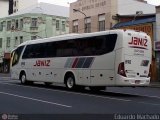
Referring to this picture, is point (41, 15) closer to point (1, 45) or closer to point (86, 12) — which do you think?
point (1, 45)

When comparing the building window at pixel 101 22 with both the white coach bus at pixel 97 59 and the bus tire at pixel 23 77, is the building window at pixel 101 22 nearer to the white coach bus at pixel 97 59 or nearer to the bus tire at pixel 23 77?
the bus tire at pixel 23 77

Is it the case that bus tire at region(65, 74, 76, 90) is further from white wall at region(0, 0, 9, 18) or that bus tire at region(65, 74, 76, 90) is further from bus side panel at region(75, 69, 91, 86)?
white wall at region(0, 0, 9, 18)

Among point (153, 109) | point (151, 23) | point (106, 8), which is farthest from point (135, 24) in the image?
point (153, 109)

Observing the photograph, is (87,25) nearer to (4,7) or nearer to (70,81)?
(70,81)

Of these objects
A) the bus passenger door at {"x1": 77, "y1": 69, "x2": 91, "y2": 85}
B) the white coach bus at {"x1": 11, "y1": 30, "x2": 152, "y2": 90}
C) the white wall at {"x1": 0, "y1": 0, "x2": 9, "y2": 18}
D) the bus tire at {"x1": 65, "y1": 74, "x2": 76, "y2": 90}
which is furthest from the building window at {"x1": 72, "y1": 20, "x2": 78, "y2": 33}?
the white wall at {"x1": 0, "y1": 0, "x2": 9, "y2": 18}

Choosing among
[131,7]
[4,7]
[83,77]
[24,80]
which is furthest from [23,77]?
[4,7]

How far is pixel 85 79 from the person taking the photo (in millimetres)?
22562

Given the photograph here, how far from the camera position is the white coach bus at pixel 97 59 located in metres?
20.7

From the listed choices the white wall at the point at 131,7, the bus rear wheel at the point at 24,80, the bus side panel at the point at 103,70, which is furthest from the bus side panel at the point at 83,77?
the white wall at the point at 131,7

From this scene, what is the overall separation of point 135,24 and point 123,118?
3280 centimetres

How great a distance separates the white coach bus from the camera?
67.8 feet

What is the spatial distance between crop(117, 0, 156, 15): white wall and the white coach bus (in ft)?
76.6

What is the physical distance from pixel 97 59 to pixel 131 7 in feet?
100

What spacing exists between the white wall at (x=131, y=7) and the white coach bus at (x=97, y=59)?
23.3m
